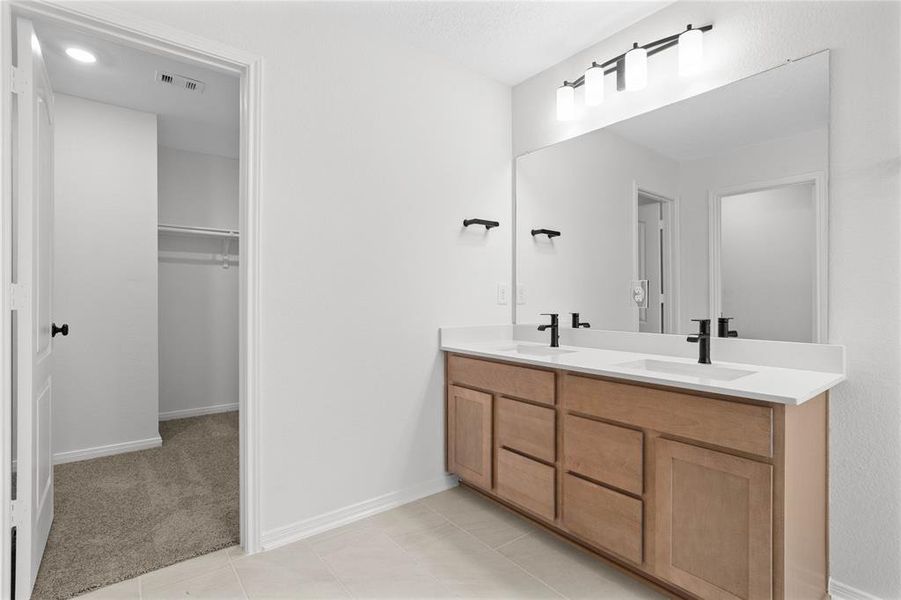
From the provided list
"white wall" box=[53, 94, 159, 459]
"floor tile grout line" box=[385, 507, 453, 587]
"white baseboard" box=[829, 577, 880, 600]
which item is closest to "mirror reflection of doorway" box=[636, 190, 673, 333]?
"white baseboard" box=[829, 577, 880, 600]

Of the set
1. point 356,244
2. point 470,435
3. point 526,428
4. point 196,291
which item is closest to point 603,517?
point 526,428

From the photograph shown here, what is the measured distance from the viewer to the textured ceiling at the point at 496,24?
2.17m

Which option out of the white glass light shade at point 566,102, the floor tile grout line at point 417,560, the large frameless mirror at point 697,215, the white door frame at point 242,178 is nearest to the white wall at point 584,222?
the large frameless mirror at point 697,215

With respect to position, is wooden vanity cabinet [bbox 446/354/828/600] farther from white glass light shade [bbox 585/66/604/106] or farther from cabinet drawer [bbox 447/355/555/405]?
white glass light shade [bbox 585/66/604/106]

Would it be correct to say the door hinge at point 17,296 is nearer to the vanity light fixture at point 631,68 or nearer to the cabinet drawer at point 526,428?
the cabinet drawer at point 526,428

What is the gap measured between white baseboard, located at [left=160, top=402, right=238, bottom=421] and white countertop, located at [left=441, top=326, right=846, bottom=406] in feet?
9.31

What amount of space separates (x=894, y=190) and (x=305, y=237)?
221 cm

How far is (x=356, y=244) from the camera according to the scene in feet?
7.63

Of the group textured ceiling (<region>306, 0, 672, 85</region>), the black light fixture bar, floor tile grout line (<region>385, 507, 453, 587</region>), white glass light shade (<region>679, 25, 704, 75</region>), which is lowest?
floor tile grout line (<region>385, 507, 453, 587</region>)

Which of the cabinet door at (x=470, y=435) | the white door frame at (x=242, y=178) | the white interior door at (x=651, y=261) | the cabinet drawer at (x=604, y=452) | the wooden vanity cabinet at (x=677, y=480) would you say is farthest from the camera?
the cabinet door at (x=470, y=435)

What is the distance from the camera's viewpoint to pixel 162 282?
411cm

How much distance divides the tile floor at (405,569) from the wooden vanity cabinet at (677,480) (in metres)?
0.11

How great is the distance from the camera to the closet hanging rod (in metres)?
3.87

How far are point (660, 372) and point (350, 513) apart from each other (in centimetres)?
159
